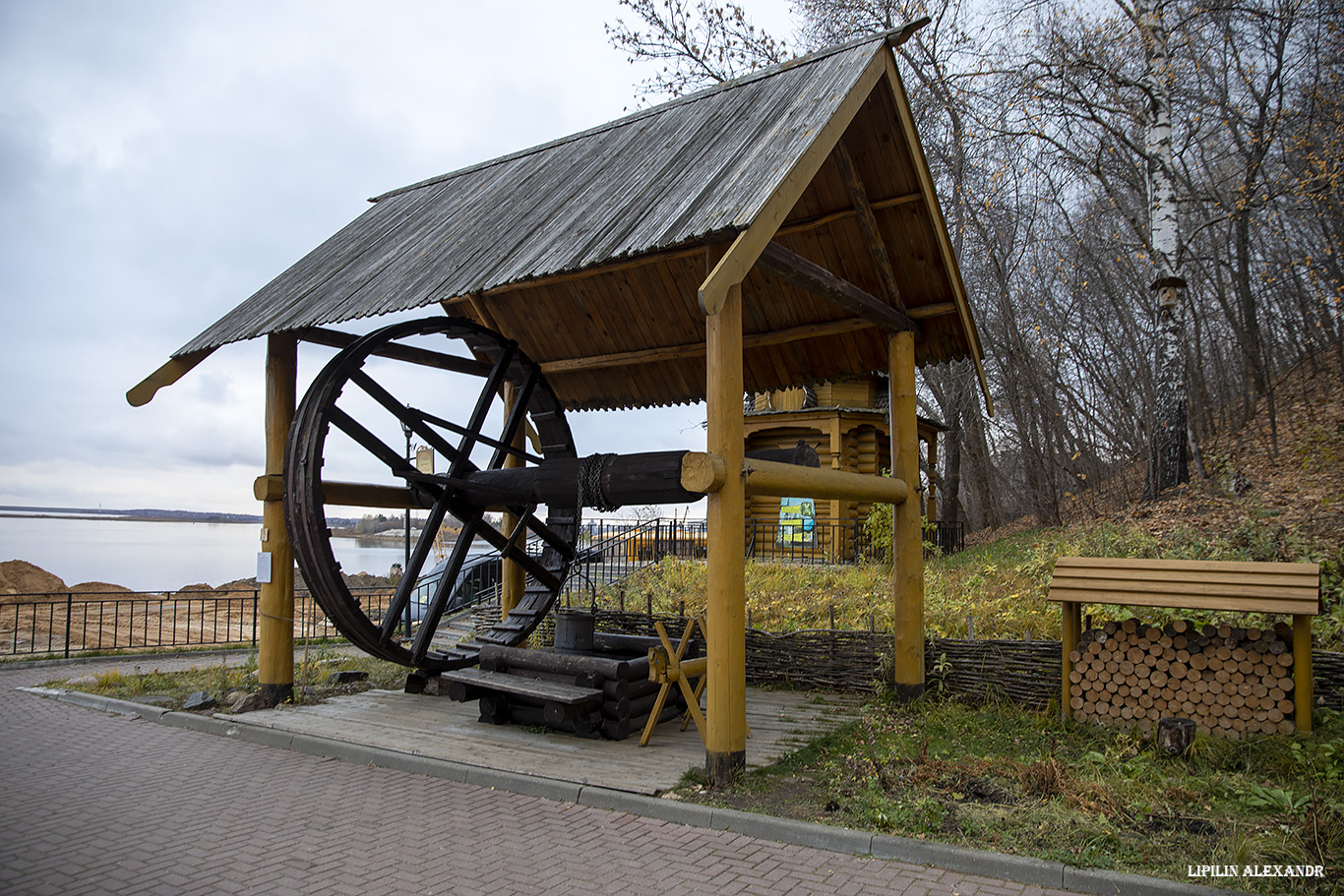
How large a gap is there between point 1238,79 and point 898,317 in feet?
47.5

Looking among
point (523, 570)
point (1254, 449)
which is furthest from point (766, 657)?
point (1254, 449)

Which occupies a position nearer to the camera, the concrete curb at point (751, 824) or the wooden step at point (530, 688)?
the concrete curb at point (751, 824)

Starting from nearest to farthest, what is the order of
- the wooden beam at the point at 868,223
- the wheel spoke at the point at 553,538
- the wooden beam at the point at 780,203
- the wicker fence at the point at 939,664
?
1. the wooden beam at the point at 780,203
2. the wicker fence at the point at 939,664
3. the wooden beam at the point at 868,223
4. the wheel spoke at the point at 553,538

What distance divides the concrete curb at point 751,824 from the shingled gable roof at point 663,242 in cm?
376

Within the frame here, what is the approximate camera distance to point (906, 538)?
7.96m

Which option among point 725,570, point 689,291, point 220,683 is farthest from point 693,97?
point 220,683

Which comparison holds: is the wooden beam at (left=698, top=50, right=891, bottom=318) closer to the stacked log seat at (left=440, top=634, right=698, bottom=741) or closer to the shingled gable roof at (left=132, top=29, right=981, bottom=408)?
the shingled gable roof at (left=132, top=29, right=981, bottom=408)

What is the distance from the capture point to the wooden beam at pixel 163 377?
8461mm

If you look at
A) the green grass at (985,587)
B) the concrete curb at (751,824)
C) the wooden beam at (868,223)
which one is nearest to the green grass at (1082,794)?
the concrete curb at (751,824)

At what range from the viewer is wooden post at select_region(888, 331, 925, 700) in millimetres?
7773

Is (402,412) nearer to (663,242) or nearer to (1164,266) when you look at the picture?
(663,242)

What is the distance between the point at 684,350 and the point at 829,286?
9.39 feet

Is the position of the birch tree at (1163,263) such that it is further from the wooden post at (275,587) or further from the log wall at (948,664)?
the wooden post at (275,587)

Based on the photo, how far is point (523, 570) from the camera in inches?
417
